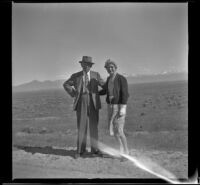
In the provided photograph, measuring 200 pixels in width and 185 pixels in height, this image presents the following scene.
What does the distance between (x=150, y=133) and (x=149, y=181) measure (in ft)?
4.19

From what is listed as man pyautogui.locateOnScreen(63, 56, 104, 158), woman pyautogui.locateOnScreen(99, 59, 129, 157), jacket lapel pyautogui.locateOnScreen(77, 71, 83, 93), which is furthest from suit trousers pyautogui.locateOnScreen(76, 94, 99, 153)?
woman pyautogui.locateOnScreen(99, 59, 129, 157)

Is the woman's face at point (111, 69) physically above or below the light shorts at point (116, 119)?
above

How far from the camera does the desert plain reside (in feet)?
25.2

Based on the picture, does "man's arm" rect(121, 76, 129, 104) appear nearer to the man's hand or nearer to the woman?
the woman

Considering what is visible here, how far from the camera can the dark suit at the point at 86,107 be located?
313 inches

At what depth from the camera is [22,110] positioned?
27.7ft

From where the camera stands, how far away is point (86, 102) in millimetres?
7934

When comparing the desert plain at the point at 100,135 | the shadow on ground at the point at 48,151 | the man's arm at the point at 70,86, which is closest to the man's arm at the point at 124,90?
the desert plain at the point at 100,135

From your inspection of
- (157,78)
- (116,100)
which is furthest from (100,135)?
(157,78)

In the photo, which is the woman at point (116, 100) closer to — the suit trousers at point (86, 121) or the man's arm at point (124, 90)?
the man's arm at point (124, 90)

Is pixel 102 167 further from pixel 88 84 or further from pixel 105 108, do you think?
pixel 88 84

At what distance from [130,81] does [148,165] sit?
2122mm

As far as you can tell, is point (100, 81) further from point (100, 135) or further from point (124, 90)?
point (100, 135)
